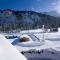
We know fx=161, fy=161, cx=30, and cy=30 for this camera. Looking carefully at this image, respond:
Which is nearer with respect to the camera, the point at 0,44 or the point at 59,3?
the point at 0,44

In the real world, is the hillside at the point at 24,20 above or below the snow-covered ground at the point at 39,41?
above

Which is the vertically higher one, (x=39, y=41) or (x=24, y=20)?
→ (x=24, y=20)

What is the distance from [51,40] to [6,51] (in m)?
1.33

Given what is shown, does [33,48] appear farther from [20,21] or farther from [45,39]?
[20,21]

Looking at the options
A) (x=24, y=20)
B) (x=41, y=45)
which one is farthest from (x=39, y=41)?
(x=24, y=20)

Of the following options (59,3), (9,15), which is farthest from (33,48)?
(59,3)

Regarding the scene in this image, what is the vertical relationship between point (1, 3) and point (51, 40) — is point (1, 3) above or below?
above

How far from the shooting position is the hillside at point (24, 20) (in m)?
2.03

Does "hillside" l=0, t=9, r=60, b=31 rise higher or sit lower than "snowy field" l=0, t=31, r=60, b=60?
higher

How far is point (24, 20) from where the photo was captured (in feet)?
6.79

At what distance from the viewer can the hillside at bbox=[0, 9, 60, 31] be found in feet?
6.66

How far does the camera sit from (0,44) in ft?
2.63

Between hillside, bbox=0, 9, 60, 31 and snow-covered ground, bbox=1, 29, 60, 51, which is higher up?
hillside, bbox=0, 9, 60, 31

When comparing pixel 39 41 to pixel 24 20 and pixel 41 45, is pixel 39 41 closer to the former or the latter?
pixel 41 45
